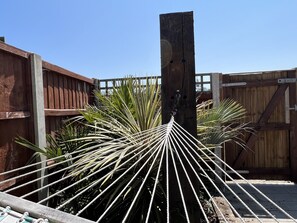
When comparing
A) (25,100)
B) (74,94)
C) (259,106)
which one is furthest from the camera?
(259,106)

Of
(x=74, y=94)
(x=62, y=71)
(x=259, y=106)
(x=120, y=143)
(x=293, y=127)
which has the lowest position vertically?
(x=293, y=127)

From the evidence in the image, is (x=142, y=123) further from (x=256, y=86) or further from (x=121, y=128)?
(x=256, y=86)

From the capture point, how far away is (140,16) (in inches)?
141

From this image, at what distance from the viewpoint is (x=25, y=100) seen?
2.40m

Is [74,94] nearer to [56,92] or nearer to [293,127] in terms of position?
[56,92]

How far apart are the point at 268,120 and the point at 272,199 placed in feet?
4.35

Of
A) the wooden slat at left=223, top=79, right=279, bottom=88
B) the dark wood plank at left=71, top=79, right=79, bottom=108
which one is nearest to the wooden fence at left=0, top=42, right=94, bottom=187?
the dark wood plank at left=71, top=79, right=79, bottom=108

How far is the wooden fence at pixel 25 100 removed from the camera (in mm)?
2127

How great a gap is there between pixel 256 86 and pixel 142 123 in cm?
265

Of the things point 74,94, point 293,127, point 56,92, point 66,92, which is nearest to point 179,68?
point 56,92

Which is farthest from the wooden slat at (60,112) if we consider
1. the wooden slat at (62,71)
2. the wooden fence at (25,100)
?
the wooden slat at (62,71)

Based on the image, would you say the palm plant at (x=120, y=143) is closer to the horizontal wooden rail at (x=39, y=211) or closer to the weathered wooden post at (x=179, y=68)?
the weathered wooden post at (x=179, y=68)

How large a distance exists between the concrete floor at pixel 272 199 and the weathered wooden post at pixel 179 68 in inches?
76.8

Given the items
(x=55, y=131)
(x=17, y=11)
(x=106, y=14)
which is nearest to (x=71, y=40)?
(x=106, y=14)
